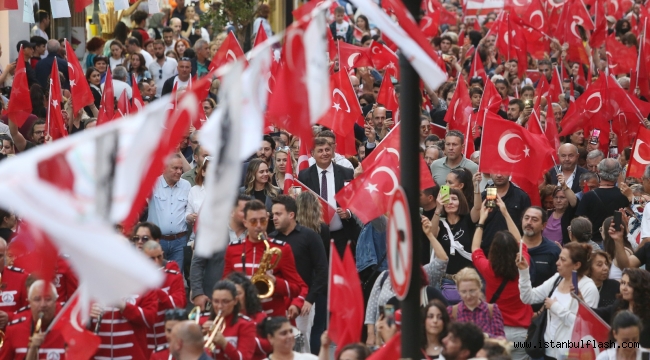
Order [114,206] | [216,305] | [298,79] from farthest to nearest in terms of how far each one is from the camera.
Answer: [216,305] → [298,79] → [114,206]

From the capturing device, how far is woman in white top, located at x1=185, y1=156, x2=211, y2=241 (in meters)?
12.2

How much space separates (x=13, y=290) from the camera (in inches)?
375

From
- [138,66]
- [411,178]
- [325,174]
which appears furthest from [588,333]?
[138,66]

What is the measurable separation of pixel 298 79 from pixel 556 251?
16.8 ft

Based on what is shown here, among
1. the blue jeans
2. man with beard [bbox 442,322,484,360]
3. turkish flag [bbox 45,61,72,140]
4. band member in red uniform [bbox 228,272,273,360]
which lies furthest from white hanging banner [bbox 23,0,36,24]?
man with beard [bbox 442,322,484,360]

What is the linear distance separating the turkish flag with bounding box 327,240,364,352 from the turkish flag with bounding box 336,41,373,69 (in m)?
10.4

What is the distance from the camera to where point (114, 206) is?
4562mm

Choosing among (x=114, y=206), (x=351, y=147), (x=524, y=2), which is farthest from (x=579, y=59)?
(x=114, y=206)

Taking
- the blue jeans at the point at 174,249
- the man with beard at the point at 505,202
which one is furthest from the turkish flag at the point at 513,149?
the blue jeans at the point at 174,249

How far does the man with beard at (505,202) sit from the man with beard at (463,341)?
3317mm

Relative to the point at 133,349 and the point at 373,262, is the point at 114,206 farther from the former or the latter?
the point at 373,262

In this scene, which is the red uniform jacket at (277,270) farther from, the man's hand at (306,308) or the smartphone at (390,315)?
the smartphone at (390,315)

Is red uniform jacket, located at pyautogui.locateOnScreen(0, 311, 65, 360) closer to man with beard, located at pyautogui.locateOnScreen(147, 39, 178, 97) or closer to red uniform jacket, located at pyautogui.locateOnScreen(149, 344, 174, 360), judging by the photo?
red uniform jacket, located at pyautogui.locateOnScreen(149, 344, 174, 360)

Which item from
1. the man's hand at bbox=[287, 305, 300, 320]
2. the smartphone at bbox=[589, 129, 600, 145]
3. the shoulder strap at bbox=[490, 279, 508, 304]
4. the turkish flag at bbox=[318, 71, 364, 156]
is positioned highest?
the turkish flag at bbox=[318, 71, 364, 156]
